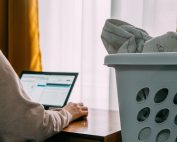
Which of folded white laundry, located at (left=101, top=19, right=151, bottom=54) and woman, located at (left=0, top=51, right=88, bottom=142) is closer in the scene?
folded white laundry, located at (left=101, top=19, right=151, bottom=54)

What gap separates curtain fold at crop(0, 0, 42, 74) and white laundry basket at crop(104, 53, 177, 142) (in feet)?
3.90

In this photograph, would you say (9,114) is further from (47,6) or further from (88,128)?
(47,6)

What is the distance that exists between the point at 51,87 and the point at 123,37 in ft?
2.13

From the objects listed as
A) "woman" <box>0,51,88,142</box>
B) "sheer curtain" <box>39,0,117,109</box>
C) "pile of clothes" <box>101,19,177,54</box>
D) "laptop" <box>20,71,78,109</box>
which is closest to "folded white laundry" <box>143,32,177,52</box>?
"pile of clothes" <box>101,19,177,54</box>

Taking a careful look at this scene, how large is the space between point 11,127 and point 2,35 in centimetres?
113

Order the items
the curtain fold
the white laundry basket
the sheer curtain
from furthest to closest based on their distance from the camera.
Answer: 1. the curtain fold
2. the sheer curtain
3. the white laundry basket

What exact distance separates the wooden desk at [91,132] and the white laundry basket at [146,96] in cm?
15

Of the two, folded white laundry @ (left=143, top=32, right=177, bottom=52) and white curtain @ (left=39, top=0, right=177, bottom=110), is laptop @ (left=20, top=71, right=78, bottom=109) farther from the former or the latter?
folded white laundry @ (left=143, top=32, right=177, bottom=52)

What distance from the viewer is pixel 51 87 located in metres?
1.38

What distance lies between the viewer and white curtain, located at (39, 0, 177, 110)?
Result: 1593 millimetres

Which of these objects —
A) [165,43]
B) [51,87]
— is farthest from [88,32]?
[165,43]

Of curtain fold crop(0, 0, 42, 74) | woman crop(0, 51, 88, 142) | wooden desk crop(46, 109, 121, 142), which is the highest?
curtain fold crop(0, 0, 42, 74)

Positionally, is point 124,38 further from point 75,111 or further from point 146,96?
point 75,111

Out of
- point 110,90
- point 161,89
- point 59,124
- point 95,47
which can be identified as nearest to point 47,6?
point 95,47
